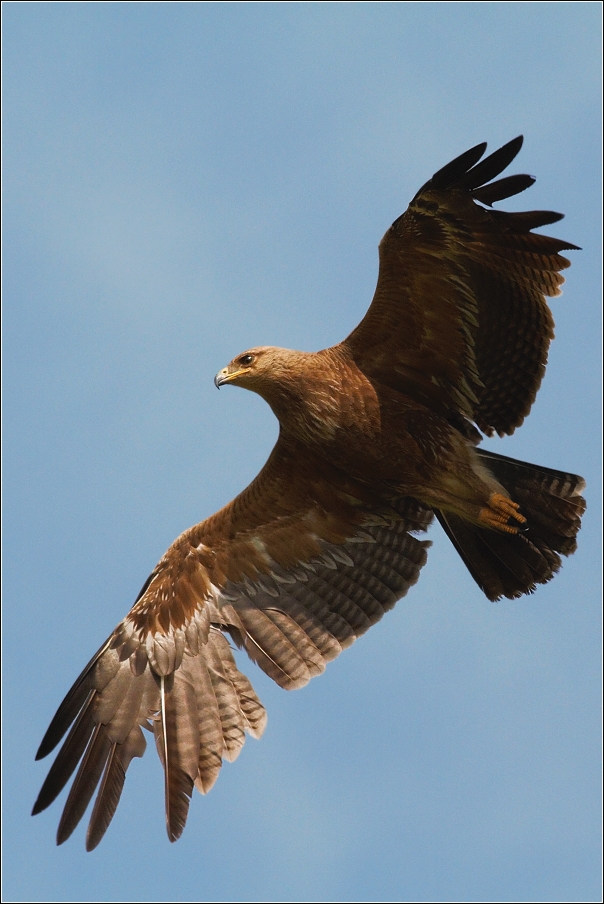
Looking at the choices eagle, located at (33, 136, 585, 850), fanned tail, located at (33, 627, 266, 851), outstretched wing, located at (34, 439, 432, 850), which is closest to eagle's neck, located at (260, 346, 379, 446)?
eagle, located at (33, 136, 585, 850)

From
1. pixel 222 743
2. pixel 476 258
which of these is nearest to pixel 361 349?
pixel 476 258

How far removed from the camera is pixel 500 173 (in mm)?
9289

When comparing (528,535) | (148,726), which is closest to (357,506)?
(528,535)

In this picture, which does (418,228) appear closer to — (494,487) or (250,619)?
(494,487)

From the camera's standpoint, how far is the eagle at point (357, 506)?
9680 mm

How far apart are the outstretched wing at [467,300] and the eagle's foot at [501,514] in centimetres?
57

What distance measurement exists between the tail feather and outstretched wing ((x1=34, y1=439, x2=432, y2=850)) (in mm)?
651

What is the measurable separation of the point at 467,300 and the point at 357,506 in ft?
6.99

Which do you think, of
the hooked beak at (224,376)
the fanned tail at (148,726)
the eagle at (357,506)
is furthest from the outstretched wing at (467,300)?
the fanned tail at (148,726)

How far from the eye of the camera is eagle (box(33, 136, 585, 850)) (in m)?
9.68

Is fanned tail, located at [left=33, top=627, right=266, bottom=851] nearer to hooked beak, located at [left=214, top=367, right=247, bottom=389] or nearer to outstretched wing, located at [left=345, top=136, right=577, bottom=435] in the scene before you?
hooked beak, located at [left=214, top=367, right=247, bottom=389]

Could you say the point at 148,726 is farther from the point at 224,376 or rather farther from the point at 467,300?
the point at 467,300

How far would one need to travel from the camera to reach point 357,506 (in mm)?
11094

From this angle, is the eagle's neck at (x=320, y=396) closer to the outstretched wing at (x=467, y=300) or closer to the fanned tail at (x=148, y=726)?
the outstretched wing at (x=467, y=300)
